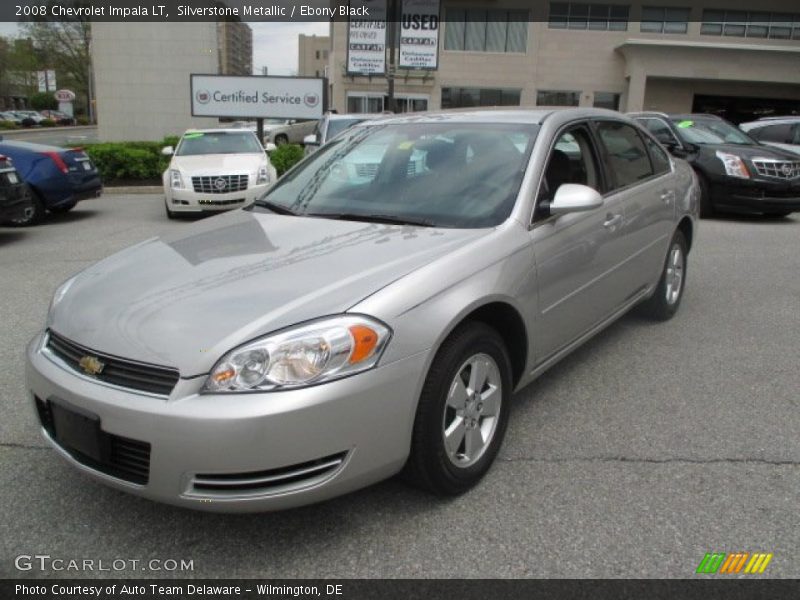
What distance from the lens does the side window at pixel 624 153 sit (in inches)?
168

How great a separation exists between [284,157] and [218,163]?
438cm

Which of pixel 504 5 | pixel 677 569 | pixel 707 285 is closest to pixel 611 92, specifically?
pixel 504 5

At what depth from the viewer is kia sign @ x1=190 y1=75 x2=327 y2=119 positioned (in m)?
18.0

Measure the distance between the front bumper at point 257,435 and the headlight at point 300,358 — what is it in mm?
38

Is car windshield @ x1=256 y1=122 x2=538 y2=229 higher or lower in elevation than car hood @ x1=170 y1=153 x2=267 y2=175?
higher

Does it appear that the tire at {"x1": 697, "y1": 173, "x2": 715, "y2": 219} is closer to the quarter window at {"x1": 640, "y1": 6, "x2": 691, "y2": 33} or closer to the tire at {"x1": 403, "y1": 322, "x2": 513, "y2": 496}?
the tire at {"x1": 403, "y1": 322, "x2": 513, "y2": 496}

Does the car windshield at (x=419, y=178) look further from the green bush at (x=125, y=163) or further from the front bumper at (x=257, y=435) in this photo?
the green bush at (x=125, y=163)

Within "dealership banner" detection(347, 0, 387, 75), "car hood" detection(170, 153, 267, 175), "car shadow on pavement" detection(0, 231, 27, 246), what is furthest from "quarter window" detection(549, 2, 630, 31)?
"car shadow on pavement" detection(0, 231, 27, 246)

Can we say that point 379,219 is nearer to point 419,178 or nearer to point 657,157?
point 419,178

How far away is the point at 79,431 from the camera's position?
2473mm

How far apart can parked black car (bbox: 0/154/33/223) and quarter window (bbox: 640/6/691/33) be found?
34994 millimetres

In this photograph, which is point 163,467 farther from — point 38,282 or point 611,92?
point 611,92

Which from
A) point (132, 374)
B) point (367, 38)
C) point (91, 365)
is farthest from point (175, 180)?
point (367, 38)

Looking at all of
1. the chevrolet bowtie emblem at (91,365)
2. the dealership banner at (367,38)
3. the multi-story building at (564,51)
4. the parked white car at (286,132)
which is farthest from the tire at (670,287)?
the multi-story building at (564,51)
